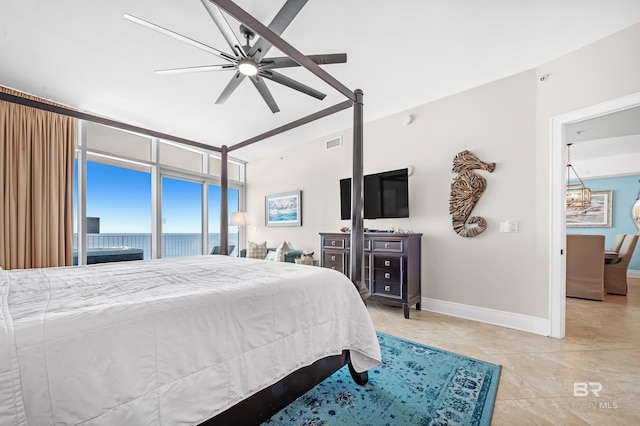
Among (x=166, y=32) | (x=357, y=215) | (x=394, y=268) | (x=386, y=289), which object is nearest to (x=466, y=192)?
(x=394, y=268)

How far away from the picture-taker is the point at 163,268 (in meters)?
1.90

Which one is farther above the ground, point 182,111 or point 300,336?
point 182,111

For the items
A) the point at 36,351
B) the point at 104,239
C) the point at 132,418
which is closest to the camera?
the point at 36,351

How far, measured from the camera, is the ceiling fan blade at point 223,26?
5.73 ft

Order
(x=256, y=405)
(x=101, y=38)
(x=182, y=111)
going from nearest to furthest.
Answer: (x=256, y=405) < (x=101, y=38) < (x=182, y=111)

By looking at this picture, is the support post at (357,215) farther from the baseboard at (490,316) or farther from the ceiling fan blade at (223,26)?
the baseboard at (490,316)

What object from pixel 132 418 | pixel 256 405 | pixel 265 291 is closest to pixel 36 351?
pixel 132 418

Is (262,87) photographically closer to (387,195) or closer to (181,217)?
(387,195)

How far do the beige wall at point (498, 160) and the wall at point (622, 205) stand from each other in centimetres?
574

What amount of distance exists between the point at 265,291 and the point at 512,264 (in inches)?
112

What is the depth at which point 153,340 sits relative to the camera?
3.08 ft

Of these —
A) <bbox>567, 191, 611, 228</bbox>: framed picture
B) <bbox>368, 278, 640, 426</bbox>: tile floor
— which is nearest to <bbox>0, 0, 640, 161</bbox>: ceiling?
<bbox>368, 278, 640, 426</bbox>: tile floor

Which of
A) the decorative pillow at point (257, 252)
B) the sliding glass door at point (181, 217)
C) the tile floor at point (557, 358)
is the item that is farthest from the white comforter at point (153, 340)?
the decorative pillow at point (257, 252)

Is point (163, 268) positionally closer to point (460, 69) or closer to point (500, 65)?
point (460, 69)
